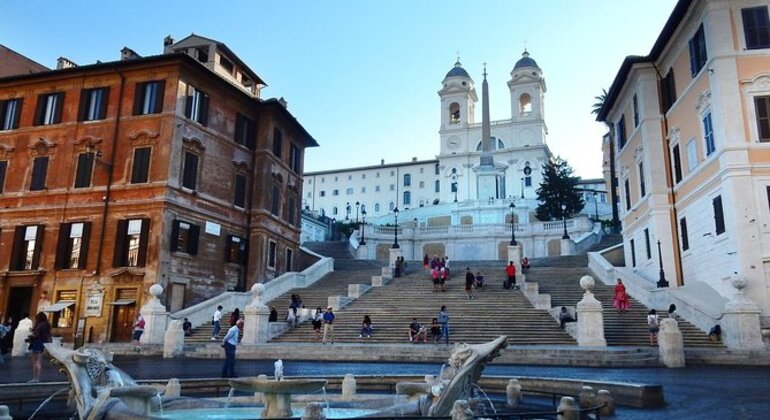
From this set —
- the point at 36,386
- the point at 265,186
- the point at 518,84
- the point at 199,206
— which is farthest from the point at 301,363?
the point at 518,84

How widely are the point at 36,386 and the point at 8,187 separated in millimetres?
24990

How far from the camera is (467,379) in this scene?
756 centimetres

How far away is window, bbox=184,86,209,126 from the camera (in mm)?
30375

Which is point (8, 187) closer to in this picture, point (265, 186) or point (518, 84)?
point (265, 186)

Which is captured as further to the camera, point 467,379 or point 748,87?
point 748,87

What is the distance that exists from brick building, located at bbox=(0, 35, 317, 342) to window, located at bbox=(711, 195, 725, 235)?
22.8 metres

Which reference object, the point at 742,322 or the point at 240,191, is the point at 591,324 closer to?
the point at 742,322

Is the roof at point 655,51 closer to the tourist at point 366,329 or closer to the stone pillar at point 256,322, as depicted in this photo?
the tourist at point 366,329

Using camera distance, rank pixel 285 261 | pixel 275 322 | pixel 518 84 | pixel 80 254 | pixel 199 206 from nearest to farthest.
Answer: pixel 275 322
pixel 80 254
pixel 199 206
pixel 285 261
pixel 518 84

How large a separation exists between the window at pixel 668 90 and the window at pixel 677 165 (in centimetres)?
229

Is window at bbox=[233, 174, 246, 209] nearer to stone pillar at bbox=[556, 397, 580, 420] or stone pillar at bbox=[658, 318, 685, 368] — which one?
stone pillar at bbox=[658, 318, 685, 368]

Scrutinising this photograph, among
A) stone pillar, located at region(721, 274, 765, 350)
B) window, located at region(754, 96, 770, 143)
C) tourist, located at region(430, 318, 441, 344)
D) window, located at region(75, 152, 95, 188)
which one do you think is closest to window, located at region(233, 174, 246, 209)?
window, located at region(75, 152, 95, 188)

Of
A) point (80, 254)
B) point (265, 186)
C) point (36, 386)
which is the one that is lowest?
point (36, 386)

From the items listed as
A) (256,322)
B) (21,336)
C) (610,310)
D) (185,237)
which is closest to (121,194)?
(185,237)
